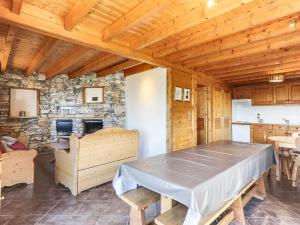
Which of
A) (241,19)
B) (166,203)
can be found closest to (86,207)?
(166,203)

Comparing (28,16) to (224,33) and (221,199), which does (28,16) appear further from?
(221,199)

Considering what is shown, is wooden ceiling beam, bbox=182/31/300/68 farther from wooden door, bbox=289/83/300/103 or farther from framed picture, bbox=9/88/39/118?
framed picture, bbox=9/88/39/118

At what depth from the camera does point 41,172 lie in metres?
4.05

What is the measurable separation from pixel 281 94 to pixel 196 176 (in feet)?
19.1

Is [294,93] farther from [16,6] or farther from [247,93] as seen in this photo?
[16,6]

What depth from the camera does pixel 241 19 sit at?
237 centimetres

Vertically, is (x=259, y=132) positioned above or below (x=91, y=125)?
below

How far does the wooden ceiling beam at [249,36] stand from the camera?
8.26 feet

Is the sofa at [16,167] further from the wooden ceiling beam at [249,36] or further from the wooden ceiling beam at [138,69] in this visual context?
the wooden ceiling beam at [249,36]

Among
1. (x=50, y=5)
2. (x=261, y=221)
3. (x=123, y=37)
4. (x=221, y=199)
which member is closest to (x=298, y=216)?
(x=261, y=221)

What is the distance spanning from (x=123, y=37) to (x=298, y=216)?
142 inches

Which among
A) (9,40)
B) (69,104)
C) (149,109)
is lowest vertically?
(149,109)

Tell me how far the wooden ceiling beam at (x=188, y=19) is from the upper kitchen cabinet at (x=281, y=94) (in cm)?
505

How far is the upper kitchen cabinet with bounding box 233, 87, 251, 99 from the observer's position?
6.59m
